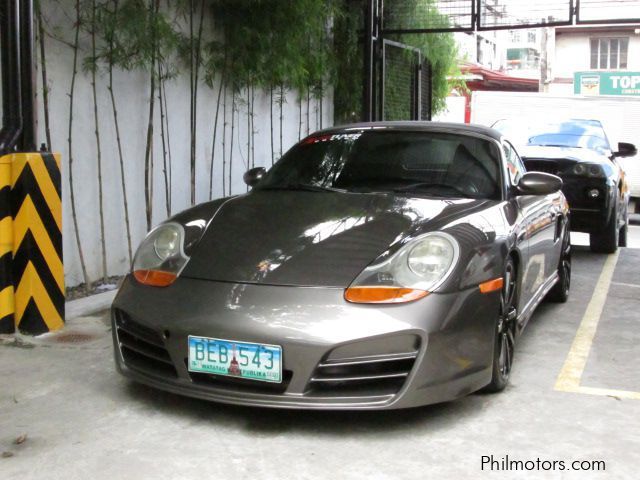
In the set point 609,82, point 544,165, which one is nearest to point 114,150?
point 544,165

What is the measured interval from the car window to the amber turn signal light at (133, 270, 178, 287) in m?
2.08

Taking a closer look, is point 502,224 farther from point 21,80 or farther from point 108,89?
point 108,89

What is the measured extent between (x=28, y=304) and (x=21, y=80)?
1.29 m

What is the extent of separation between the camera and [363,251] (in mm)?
3584

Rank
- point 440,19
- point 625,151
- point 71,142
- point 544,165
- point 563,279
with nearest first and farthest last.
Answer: point 563,279 < point 71,142 < point 544,165 < point 625,151 < point 440,19

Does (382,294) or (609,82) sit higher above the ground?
(609,82)

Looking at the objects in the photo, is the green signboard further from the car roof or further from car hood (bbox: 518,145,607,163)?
the car roof

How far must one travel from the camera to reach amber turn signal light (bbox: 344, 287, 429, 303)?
334 centimetres

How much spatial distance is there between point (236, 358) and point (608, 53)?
34.1 m

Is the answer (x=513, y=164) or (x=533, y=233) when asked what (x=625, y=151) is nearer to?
(x=513, y=164)

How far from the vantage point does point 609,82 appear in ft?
106

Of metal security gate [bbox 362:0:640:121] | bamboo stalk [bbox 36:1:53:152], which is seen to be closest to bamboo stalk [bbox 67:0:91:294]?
bamboo stalk [bbox 36:1:53:152]

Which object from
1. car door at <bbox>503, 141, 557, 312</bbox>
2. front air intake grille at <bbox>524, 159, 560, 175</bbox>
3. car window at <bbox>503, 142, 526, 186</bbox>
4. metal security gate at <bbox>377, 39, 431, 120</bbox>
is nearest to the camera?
car door at <bbox>503, 141, 557, 312</bbox>

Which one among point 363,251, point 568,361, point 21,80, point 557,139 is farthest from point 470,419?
point 557,139
